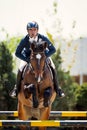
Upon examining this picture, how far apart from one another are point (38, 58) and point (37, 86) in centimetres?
53

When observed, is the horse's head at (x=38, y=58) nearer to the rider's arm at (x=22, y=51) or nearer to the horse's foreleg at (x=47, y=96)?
the horse's foreleg at (x=47, y=96)

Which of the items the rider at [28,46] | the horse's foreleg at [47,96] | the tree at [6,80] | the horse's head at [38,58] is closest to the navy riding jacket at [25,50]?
the rider at [28,46]

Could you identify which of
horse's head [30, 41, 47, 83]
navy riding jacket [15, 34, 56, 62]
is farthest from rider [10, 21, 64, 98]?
horse's head [30, 41, 47, 83]

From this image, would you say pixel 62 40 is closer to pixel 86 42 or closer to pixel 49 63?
pixel 86 42

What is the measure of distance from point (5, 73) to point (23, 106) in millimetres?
10328

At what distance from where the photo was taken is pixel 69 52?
98.1ft

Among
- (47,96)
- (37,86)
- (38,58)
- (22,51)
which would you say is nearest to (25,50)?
(22,51)

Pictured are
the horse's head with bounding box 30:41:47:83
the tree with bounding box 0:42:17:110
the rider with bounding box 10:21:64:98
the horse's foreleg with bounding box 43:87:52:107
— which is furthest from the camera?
the tree with bounding box 0:42:17:110

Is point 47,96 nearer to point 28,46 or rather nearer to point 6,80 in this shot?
point 28,46

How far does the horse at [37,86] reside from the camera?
8.23 meters

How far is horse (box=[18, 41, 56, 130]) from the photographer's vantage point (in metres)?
8.23

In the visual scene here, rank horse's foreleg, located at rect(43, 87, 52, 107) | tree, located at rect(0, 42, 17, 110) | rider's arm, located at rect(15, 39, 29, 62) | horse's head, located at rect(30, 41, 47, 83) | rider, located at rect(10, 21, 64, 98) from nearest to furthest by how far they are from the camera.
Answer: horse's head, located at rect(30, 41, 47, 83) → horse's foreleg, located at rect(43, 87, 52, 107) → rider, located at rect(10, 21, 64, 98) → rider's arm, located at rect(15, 39, 29, 62) → tree, located at rect(0, 42, 17, 110)

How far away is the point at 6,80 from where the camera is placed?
18875 mm

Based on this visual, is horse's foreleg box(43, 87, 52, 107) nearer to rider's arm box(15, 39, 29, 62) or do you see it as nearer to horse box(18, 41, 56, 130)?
horse box(18, 41, 56, 130)
